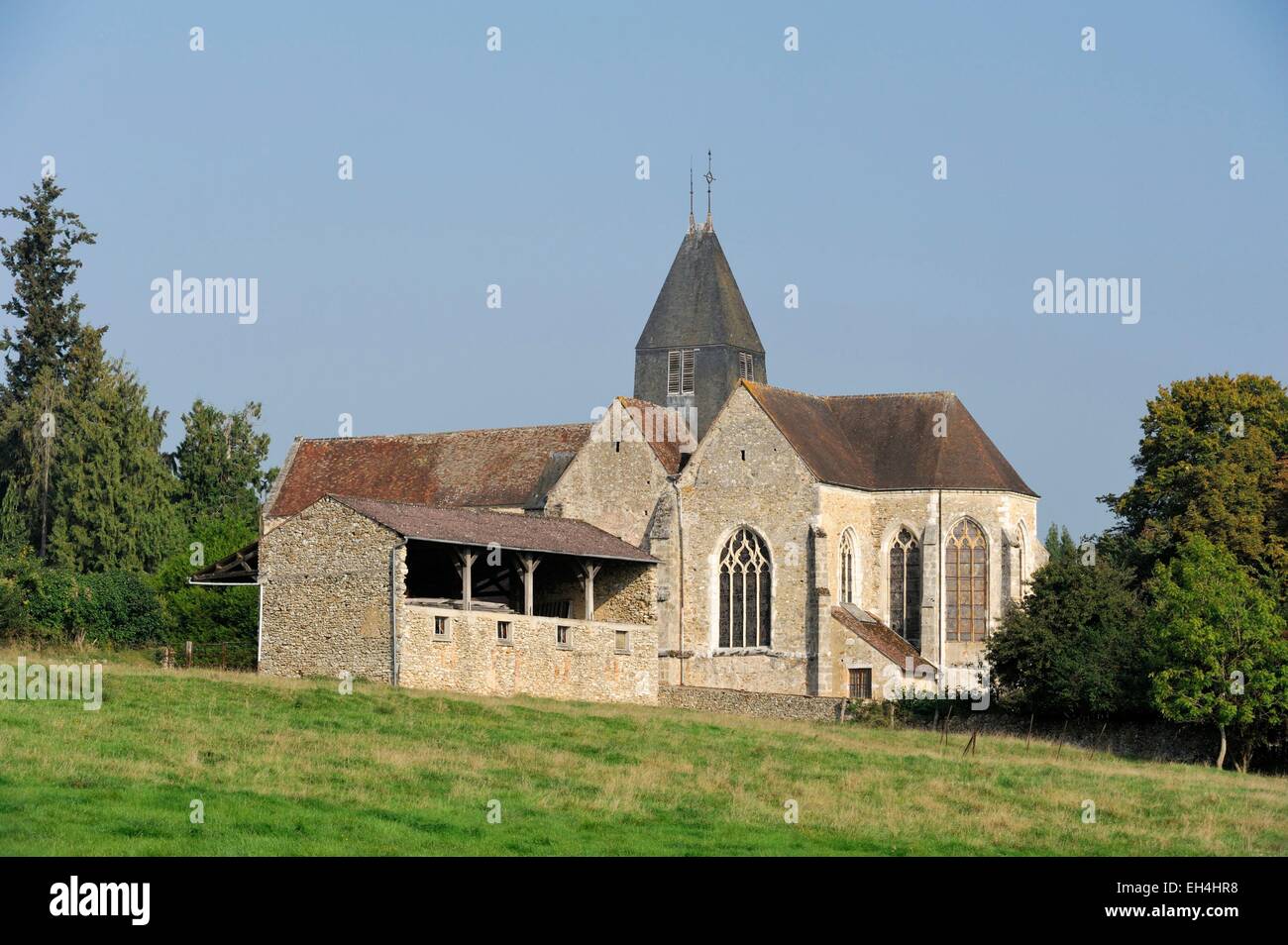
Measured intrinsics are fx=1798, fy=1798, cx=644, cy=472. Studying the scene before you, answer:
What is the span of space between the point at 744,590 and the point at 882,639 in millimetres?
3630

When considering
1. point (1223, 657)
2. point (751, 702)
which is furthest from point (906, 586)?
point (1223, 657)

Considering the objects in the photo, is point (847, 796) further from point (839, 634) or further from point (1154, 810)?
point (839, 634)

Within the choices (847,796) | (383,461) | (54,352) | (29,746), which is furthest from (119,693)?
(54,352)

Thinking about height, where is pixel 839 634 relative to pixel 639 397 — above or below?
below

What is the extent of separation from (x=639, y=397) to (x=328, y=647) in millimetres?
17430

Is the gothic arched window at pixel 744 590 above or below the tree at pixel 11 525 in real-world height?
below

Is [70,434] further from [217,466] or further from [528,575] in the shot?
[528,575]

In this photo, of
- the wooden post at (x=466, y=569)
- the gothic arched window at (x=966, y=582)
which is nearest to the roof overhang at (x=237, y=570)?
the wooden post at (x=466, y=569)

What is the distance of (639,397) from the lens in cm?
5203

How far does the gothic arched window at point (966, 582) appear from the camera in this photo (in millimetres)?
44906

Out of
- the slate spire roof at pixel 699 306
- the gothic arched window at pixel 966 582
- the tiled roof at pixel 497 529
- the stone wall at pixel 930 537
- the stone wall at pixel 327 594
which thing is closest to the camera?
the stone wall at pixel 327 594

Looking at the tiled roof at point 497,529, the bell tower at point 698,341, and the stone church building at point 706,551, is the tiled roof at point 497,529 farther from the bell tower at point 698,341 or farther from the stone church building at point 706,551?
the bell tower at point 698,341

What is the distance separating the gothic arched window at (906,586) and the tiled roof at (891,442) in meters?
1.50

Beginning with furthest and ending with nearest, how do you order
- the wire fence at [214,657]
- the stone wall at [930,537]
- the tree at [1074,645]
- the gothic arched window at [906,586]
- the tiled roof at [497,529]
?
the gothic arched window at [906,586] → the stone wall at [930,537] → the wire fence at [214,657] → the tree at [1074,645] → the tiled roof at [497,529]
